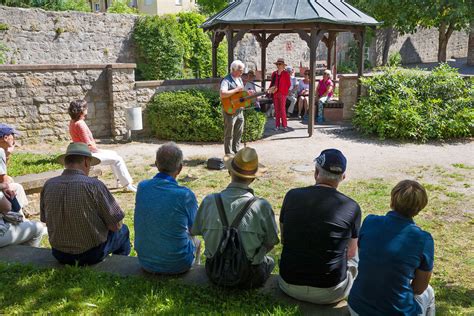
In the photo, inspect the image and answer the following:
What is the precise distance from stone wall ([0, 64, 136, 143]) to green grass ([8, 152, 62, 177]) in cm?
180

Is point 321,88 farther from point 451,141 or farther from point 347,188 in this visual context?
point 347,188

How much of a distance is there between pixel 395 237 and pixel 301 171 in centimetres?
541

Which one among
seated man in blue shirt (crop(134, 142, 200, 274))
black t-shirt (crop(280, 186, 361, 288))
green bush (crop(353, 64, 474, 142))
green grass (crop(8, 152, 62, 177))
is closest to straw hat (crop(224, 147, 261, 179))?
black t-shirt (crop(280, 186, 361, 288))

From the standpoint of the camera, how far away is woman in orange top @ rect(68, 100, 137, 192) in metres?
6.65

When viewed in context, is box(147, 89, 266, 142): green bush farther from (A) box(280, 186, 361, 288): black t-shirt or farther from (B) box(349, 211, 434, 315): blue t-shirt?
(B) box(349, 211, 434, 315): blue t-shirt

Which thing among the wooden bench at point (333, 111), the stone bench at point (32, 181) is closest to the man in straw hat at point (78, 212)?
the stone bench at point (32, 181)

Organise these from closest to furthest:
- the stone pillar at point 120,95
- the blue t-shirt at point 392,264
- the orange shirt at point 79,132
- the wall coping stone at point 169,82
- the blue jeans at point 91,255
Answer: the blue t-shirt at point 392,264 < the blue jeans at point 91,255 < the orange shirt at point 79,132 < the stone pillar at point 120,95 < the wall coping stone at point 169,82

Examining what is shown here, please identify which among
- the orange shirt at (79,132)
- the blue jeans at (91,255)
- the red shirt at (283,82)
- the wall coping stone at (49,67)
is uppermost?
the wall coping stone at (49,67)

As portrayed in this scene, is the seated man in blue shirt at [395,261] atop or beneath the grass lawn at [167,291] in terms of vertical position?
atop

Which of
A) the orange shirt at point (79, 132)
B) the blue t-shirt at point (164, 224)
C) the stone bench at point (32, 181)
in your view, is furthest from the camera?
the orange shirt at point (79, 132)

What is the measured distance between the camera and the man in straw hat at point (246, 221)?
312 cm

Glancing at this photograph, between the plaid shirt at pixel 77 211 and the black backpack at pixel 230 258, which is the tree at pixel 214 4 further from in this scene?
the black backpack at pixel 230 258

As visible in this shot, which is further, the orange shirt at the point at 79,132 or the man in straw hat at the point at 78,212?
the orange shirt at the point at 79,132

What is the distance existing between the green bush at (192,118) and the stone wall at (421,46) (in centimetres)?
2175
